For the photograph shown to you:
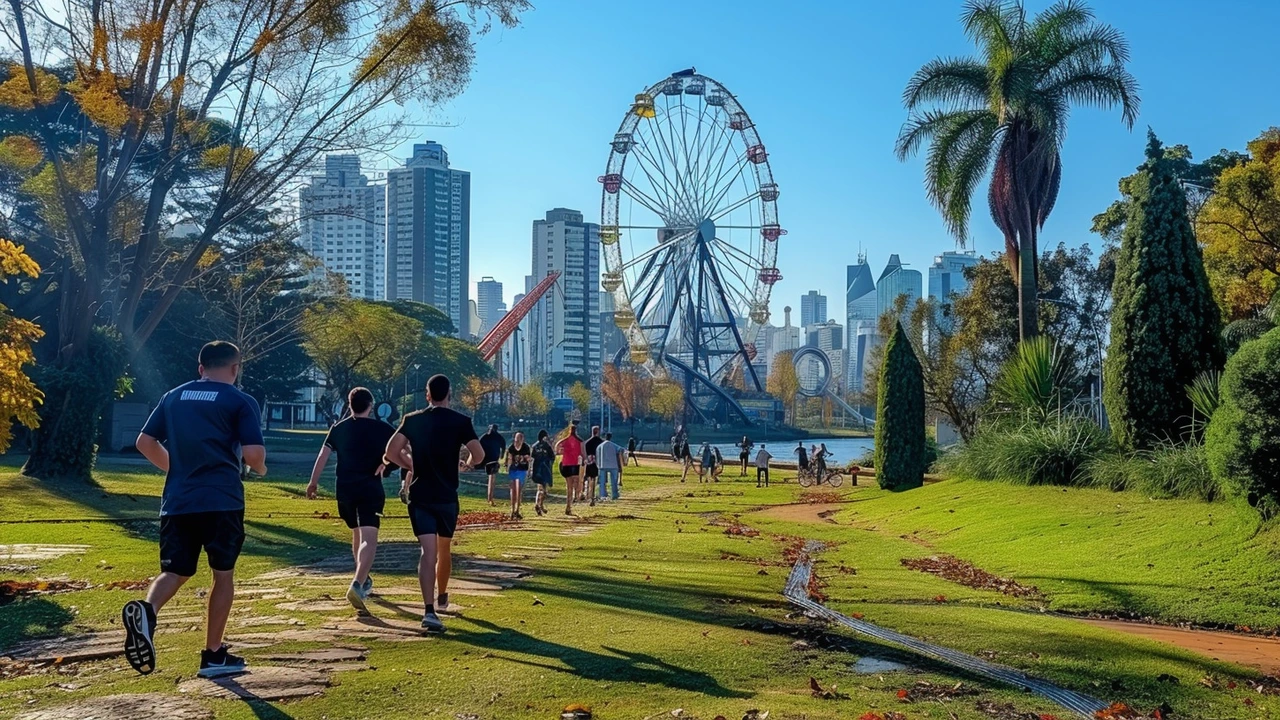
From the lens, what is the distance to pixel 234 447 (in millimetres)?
6301

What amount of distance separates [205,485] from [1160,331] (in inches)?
589

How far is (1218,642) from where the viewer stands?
833cm

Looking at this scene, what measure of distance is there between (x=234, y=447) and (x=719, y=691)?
3.03 metres

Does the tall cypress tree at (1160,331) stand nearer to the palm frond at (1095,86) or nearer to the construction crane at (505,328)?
the palm frond at (1095,86)

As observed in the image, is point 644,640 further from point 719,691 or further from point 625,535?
point 625,535

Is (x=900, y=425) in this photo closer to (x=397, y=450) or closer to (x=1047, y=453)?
(x=1047, y=453)

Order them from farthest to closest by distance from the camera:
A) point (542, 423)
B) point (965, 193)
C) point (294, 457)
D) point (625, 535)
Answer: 1. point (542, 423)
2. point (294, 457)
3. point (965, 193)
4. point (625, 535)

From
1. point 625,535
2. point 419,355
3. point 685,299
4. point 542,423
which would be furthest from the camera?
point 542,423

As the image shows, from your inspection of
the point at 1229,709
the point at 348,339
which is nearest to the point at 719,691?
the point at 1229,709

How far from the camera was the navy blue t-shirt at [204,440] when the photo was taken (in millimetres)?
6141

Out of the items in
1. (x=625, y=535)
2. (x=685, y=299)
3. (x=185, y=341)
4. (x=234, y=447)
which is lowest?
(x=625, y=535)

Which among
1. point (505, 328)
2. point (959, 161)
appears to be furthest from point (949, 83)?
point (505, 328)

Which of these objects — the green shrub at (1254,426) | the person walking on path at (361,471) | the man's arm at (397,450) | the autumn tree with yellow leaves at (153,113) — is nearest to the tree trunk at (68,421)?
the autumn tree with yellow leaves at (153,113)

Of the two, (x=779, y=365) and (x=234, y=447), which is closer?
(x=234, y=447)
